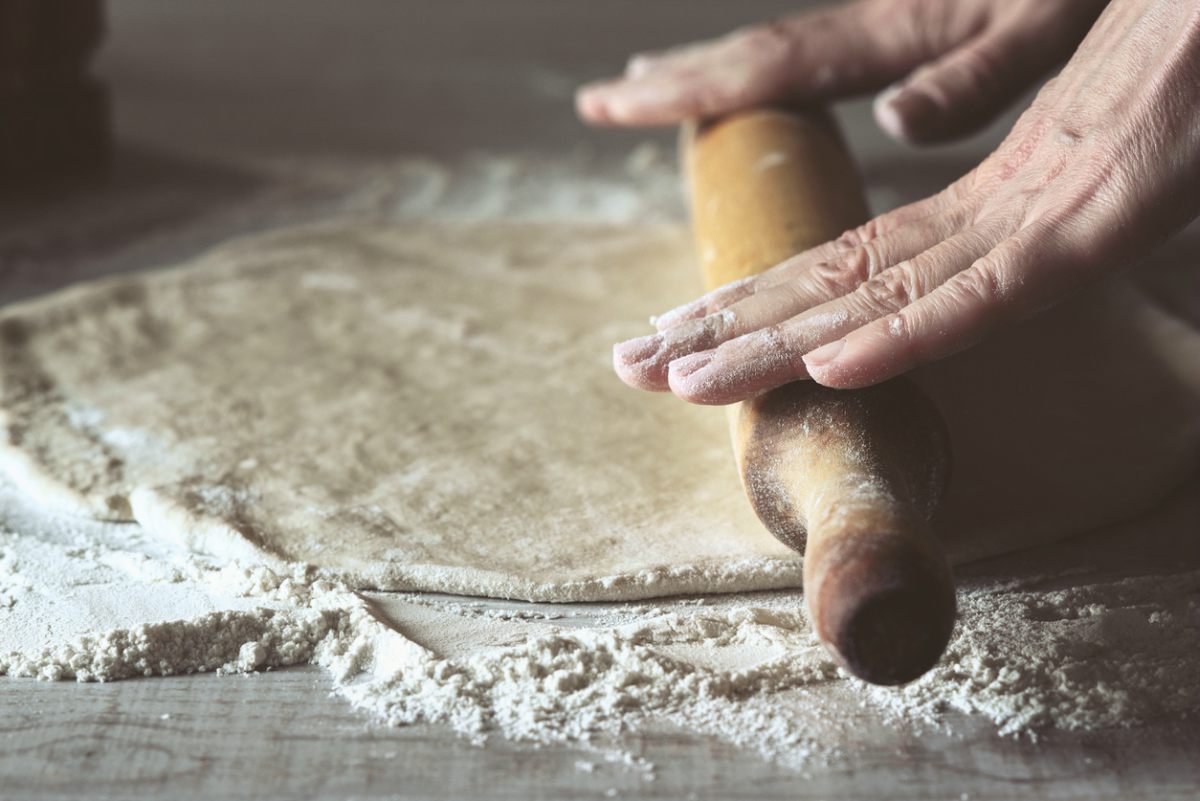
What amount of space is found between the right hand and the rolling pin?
366 mm

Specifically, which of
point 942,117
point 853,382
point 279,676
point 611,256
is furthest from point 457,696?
point 942,117

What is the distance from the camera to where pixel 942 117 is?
2.43 metres

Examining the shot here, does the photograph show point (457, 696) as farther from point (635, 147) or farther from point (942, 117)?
point (635, 147)

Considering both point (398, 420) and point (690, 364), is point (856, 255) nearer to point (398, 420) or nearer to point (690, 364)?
point (690, 364)

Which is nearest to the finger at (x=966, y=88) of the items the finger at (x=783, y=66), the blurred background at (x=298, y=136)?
the finger at (x=783, y=66)

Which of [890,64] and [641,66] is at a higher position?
[641,66]

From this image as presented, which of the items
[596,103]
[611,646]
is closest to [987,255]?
[611,646]

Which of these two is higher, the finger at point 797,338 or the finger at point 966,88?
the finger at point 966,88

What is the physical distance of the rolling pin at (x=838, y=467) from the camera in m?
1.15

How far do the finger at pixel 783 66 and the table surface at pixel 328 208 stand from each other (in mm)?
509

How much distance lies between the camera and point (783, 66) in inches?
101

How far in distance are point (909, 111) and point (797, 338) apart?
1.16 m

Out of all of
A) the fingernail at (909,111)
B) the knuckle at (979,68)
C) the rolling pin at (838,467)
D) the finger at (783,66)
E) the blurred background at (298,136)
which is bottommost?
the rolling pin at (838,467)

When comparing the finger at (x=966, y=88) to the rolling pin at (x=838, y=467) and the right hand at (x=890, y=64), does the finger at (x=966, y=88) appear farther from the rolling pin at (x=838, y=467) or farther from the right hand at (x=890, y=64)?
the rolling pin at (x=838, y=467)
